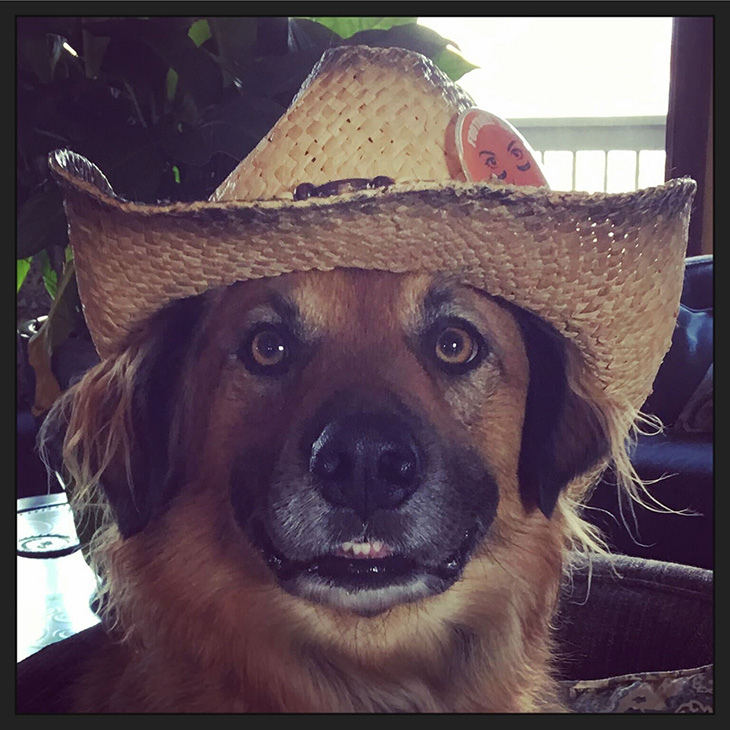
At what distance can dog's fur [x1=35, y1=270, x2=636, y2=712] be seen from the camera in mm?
894

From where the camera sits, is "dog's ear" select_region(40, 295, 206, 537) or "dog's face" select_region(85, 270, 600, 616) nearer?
"dog's face" select_region(85, 270, 600, 616)

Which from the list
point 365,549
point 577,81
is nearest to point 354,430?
point 365,549

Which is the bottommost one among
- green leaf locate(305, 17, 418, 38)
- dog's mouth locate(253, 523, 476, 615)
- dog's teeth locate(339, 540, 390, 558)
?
dog's mouth locate(253, 523, 476, 615)

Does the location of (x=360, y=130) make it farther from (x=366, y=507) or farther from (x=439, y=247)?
(x=366, y=507)

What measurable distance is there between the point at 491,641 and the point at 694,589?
0.28 meters

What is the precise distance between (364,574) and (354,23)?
2.27 feet

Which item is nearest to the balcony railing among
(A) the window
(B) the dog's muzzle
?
(A) the window

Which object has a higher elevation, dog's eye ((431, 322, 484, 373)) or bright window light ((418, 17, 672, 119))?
bright window light ((418, 17, 672, 119))

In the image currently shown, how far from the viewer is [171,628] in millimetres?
985

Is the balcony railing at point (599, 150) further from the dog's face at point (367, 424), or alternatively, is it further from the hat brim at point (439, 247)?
the dog's face at point (367, 424)

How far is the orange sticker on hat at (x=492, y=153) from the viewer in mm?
891

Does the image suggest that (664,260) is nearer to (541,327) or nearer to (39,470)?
(541,327)

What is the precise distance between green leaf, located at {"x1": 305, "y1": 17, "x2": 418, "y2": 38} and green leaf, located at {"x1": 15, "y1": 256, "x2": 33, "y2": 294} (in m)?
0.48

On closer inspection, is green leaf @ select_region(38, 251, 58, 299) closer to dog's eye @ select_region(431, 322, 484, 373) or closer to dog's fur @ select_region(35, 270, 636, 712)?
dog's fur @ select_region(35, 270, 636, 712)
